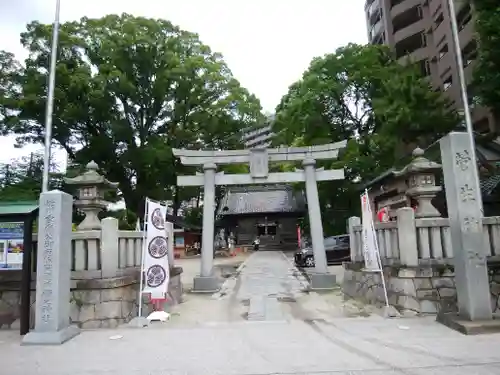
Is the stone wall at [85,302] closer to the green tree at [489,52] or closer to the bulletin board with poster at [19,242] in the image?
the bulletin board with poster at [19,242]

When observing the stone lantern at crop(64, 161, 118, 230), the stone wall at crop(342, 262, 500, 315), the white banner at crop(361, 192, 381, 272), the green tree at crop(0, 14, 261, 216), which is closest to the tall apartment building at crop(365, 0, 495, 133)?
the green tree at crop(0, 14, 261, 216)

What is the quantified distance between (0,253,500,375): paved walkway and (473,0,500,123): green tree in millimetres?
9635

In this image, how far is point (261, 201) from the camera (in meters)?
42.9

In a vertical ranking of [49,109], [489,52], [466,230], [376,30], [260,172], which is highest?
[376,30]

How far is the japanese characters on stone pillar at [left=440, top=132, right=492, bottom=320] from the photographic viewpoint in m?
6.27

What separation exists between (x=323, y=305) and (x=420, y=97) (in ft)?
38.2

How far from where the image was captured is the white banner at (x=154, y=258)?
26.8ft

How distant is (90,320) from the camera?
729 centimetres

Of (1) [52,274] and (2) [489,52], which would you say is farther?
(2) [489,52]

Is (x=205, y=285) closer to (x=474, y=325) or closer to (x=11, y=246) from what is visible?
(x=11, y=246)

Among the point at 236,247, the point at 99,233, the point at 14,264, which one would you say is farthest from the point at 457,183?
the point at 236,247

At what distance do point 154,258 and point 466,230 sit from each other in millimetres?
6063

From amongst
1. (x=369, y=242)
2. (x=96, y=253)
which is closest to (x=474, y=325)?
(x=369, y=242)

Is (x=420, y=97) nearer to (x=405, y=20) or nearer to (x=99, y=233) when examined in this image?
(x=99, y=233)
